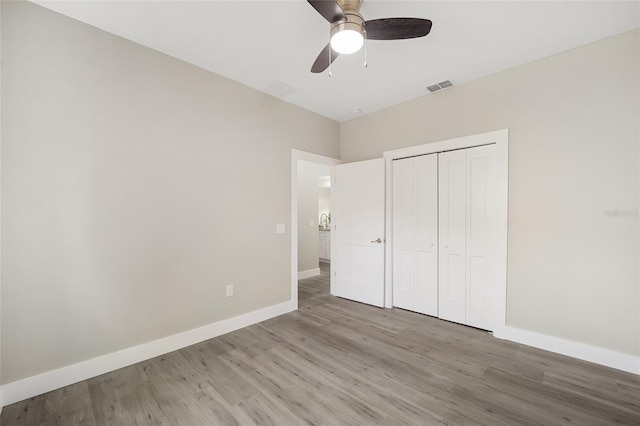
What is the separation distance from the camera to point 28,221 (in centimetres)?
190

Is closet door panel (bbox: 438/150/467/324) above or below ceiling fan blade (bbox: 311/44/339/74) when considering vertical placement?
below

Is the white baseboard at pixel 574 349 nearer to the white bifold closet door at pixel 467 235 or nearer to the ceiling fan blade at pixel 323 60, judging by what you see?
the white bifold closet door at pixel 467 235

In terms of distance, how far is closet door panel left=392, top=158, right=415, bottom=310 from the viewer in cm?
359

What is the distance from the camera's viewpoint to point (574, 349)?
243cm

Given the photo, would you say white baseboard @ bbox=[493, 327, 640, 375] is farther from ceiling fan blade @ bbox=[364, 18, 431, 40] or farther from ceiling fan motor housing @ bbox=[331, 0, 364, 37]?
ceiling fan motor housing @ bbox=[331, 0, 364, 37]

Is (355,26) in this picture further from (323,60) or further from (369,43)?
(369,43)

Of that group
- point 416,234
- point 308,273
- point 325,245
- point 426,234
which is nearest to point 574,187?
point 426,234

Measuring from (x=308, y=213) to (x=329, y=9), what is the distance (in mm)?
4406

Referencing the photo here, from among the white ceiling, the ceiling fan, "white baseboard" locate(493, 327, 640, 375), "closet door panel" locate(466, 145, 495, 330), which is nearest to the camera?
the ceiling fan

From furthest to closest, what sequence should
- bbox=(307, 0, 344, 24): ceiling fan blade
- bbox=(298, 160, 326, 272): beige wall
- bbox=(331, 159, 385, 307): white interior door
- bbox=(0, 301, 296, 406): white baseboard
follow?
1. bbox=(298, 160, 326, 272): beige wall
2. bbox=(331, 159, 385, 307): white interior door
3. bbox=(0, 301, 296, 406): white baseboard
4. bbox=(307, 0, 344, 24): ceiling fan blade

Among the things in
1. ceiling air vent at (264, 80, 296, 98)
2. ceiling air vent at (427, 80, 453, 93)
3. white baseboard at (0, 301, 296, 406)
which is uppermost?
ceiling air vent at (264, 80, 296, 98)

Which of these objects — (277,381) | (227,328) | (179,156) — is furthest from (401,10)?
(227,328)

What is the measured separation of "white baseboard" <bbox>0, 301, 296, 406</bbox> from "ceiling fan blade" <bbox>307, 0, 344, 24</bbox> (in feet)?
10.1

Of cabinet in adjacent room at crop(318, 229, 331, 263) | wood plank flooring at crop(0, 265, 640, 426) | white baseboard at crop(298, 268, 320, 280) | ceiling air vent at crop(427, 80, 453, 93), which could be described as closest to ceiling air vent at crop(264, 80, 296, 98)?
ceiling air vent at crop(427, 80, 453, 93)
